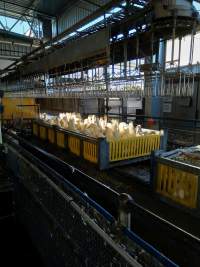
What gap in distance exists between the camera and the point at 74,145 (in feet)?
10.3

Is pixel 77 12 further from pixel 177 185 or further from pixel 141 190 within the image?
pixel 177 185

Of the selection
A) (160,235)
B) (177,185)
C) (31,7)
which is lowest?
(160,235)

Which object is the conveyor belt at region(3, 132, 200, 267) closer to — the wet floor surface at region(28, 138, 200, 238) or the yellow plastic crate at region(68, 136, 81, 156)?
the wet floor surface at region(28, 138, 200, 238)

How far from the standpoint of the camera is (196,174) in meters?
1.63

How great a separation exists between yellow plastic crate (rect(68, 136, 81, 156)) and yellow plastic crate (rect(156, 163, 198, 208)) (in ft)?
4.53

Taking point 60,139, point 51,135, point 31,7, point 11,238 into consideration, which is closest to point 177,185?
point 11,238

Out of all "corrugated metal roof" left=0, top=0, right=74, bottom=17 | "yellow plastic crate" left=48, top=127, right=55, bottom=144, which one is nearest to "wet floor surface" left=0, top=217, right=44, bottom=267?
"yellow plastic crate" left=48, top=127, right=55, bottom=144

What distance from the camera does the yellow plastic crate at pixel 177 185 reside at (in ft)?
5.54

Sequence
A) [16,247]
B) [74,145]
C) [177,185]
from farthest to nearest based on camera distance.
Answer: [74,145], [16,247], [177,185]

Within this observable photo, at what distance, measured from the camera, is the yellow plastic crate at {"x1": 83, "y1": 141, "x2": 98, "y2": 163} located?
2.68 metres

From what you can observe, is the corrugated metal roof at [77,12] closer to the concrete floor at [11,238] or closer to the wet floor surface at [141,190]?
the wet floor surface at [141,190]

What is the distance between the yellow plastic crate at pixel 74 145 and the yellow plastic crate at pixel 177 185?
138 cm

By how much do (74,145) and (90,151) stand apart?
44 centimetres

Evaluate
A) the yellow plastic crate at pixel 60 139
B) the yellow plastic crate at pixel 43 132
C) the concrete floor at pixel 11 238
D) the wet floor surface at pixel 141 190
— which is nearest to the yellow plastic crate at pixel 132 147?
the wet floor surface at pixel 141 190
